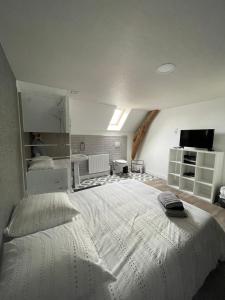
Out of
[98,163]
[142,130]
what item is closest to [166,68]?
[142,130]

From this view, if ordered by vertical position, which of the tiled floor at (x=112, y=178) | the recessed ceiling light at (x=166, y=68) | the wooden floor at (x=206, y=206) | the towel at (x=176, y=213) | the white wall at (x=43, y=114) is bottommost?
the wooden floor at (x=206, y=206)

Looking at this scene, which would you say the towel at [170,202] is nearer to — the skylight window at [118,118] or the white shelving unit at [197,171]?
the white shelving unit at [197,171]

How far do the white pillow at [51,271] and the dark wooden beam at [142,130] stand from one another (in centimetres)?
444

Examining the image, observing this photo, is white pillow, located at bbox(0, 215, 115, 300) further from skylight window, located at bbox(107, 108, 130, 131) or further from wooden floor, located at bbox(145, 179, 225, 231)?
skylight window, located at bbox(107, 108, 130, 131)

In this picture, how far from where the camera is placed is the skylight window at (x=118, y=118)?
4502mm

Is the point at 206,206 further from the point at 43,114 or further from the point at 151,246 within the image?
the point at 43,114

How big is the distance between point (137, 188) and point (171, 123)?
112 inches

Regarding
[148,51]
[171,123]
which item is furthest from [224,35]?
[171,123]

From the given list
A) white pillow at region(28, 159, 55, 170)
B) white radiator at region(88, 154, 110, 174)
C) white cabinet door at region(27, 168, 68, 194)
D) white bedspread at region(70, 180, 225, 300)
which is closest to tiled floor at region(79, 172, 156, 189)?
white radiator at region(88, 154, 110, 174)

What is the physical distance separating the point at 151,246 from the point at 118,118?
4.22 meters

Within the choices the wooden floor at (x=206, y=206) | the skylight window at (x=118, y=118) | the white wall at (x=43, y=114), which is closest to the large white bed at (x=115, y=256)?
the wooden floor at (x=206, y=206)

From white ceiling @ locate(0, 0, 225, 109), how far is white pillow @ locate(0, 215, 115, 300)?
153 cm

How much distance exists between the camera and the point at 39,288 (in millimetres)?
571

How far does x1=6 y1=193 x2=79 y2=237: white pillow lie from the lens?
97 centimetres
